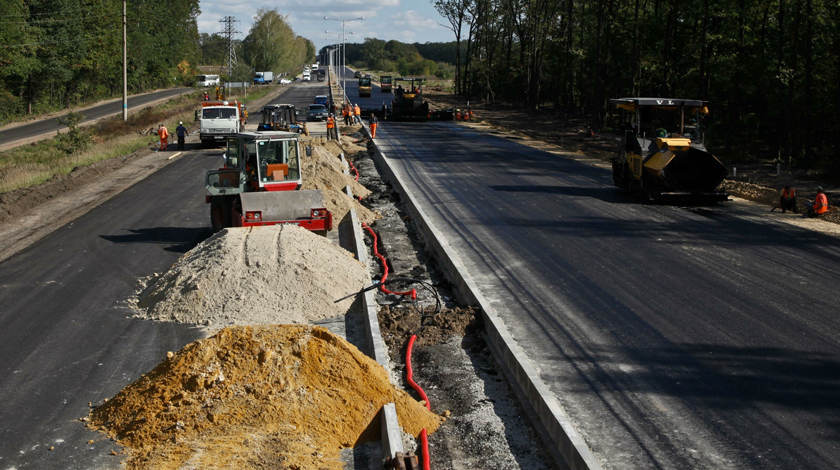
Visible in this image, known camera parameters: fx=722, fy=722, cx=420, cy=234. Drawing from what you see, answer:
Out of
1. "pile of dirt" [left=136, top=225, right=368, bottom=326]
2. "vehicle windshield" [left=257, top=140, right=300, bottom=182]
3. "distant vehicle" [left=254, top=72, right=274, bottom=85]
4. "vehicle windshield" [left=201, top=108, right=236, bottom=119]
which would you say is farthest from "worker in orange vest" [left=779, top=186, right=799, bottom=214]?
"distant vehicle" [left=254, top=72, right=274, bottom=85]

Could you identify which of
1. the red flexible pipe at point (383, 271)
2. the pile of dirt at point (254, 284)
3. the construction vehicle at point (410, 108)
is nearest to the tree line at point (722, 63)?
the construction vehicle at point (410, 108)

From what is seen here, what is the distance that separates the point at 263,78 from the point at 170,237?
10625cm

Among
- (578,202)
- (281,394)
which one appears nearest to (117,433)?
(281,394)

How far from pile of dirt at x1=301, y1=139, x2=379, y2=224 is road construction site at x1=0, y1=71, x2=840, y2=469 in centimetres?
47

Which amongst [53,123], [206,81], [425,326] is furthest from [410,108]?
[206,81]

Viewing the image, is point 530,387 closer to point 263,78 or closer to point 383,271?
point 383,271

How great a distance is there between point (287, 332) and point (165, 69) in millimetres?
110593

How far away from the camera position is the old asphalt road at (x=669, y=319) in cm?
749

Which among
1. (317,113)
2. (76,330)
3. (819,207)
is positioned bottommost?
(76,330)

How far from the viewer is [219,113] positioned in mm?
37281

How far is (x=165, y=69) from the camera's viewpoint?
109 m

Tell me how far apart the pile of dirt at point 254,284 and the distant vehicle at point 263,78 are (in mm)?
108994

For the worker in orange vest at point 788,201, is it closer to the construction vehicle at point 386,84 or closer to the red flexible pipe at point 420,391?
the red flexible pipe at point 420,391

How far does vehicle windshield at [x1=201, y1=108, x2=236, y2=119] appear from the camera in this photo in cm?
3716
